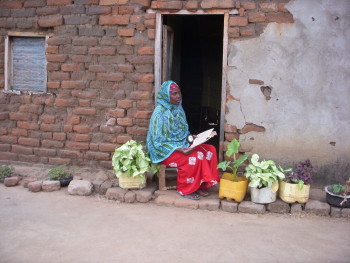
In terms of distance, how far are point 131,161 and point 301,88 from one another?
91.9 inches

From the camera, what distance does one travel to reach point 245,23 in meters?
4.64

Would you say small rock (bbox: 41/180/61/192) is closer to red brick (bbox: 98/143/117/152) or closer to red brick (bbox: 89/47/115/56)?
red brick (bbox: 98/143/117/152)

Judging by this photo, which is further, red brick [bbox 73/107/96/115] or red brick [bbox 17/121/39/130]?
red brick [bbox 17/121/39/130]

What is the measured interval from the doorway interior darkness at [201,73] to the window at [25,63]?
2.98m

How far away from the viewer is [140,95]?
16.4 feet

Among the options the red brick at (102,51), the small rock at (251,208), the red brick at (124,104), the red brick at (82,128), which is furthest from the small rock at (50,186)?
the small rock at (251,208)

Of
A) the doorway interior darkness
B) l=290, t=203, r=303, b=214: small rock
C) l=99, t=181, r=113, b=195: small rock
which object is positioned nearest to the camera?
l=290, t=203, r=303, b=214: small rock

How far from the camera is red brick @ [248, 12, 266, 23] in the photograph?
4594 mm

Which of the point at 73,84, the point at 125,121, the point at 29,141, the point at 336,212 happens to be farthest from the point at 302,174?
the point at 29,141

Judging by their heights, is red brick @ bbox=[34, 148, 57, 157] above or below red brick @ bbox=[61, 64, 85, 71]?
below

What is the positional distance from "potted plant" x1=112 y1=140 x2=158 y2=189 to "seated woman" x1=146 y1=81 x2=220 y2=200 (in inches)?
5.8

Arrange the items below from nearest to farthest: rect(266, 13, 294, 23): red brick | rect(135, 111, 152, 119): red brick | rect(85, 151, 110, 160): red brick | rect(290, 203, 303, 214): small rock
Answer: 1. rect(290, 203, 303, 214): small rock
2. rect(266, 13, 294, 23): red brick
3. rect(135, 111, 152, 119): red brick
4. rect(85, 151, 110, 160): red brick

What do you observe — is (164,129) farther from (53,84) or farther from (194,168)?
(53,84)

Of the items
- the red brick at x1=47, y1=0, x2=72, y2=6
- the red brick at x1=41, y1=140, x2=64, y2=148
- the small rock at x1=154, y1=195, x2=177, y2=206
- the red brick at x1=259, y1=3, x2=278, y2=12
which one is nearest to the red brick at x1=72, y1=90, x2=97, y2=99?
the red brick at x1=41, y1=140, x2=64, y2=148
